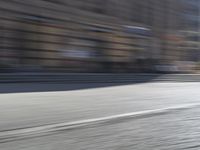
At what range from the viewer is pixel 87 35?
43.7m

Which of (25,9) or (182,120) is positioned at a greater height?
(25,9)

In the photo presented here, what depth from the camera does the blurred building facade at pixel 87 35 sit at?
36725 millimetres

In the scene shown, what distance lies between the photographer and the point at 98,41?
1769 inches

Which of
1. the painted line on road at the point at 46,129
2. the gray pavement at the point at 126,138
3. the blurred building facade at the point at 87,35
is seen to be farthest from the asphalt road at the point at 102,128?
the blurred building facade at the point at 87,35

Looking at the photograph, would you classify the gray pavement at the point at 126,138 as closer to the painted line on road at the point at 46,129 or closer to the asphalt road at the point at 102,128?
the asphalt road at the point at 102,128

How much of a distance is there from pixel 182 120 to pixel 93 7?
3485 centimetres

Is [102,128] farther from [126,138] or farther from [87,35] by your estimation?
[87,35]

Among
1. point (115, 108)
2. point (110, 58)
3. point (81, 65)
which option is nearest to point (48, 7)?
point (81, 65)

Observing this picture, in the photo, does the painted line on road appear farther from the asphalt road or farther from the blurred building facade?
the blurred building facade

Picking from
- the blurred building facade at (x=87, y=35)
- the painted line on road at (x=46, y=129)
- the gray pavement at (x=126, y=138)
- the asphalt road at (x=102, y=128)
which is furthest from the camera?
the blurred building facade at (x=87, y=35)

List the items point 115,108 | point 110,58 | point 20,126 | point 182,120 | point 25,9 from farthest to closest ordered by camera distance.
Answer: point 110,58
point 25,9
point 115,108
point 182,120
point 20,126

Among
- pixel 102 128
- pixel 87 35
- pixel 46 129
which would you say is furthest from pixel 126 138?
pixel 87 35

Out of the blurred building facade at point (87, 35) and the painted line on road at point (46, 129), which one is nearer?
the painted line on road at point (46, 129)

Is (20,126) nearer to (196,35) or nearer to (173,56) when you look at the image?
(173,56)
